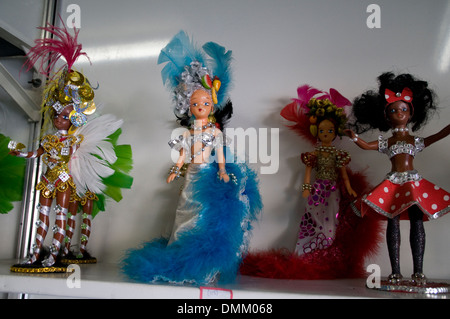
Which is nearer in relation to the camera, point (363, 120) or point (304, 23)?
point (363, 120)

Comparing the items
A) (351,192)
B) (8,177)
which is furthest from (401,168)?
(8,177)

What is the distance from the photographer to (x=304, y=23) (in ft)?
4.82

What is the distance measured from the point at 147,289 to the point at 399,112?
80cm

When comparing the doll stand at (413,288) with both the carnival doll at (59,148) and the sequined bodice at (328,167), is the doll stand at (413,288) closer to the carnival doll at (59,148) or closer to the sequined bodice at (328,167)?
the sequined bodice at (328,167)

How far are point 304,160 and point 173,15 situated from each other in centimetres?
81

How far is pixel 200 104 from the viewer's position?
117cm

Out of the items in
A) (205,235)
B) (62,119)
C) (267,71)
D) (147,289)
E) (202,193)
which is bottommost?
(147,289)

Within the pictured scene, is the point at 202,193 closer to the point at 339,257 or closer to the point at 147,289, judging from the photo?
the point at 147,289

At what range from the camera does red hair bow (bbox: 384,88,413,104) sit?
3.59ft

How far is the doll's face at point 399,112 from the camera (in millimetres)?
→ 1090

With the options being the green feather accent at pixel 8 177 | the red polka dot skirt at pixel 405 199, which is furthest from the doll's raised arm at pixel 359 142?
the green feather accent at pixel 8 177

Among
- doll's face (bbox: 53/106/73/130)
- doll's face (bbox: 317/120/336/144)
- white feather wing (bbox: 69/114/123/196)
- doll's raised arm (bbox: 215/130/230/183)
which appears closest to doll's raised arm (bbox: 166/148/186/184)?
doll's raised arm (bbox: 215/130/230/183)
